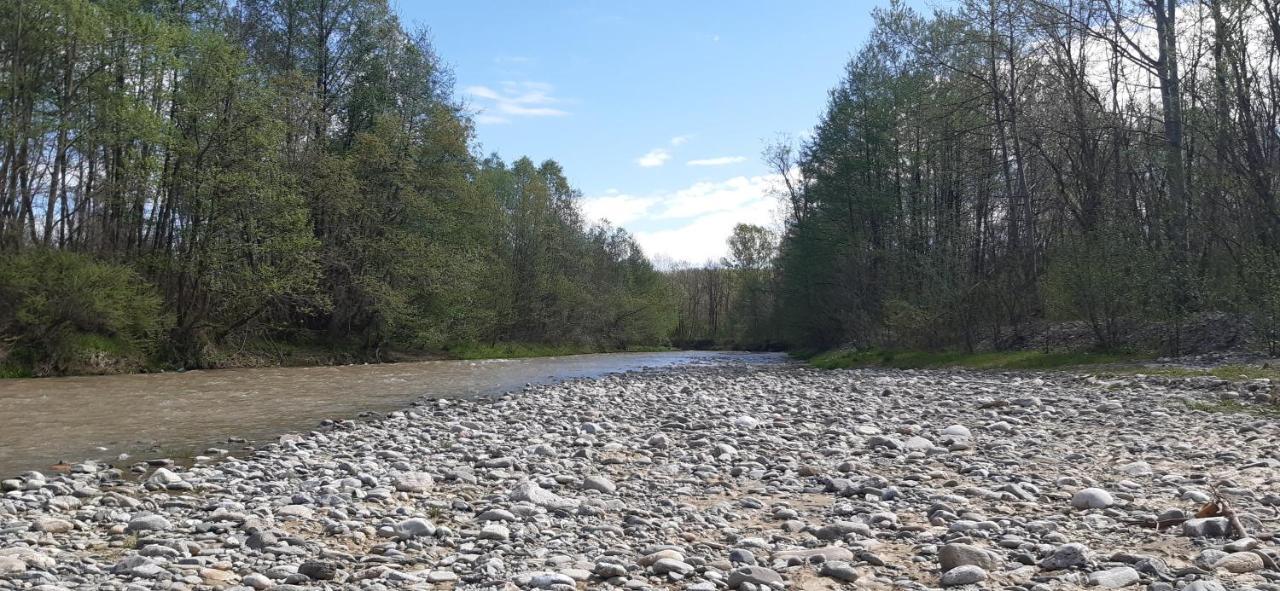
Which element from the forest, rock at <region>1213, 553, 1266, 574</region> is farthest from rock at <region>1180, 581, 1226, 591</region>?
the forest

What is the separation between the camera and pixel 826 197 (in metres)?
36.7

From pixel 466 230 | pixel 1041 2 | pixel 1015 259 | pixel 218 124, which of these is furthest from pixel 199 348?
pixel 1041 2

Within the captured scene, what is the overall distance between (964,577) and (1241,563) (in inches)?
54.0

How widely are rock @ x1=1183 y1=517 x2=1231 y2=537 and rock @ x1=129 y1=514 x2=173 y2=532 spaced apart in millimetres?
6433

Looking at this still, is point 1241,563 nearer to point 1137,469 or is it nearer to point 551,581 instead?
point 1137,469

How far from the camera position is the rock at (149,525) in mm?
5230

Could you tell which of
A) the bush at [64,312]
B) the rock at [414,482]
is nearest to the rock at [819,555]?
the rock at [414,482]

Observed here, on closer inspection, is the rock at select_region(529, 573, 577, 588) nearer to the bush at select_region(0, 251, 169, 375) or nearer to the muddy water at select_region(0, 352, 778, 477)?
the muddy water at select_region(0, 352, 778, 477)

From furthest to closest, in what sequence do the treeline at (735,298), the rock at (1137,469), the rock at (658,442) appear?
the treeline at (735,298) → the rock at (658,442) → the rock at (1137,469)

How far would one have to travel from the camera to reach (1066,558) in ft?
13.5

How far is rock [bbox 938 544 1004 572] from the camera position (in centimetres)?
411

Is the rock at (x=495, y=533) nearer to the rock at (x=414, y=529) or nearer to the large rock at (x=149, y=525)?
the rock at (x=414, y=529)

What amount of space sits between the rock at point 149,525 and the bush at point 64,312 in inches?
770

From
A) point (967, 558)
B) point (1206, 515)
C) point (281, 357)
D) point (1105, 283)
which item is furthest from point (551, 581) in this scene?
point (281, 357)
